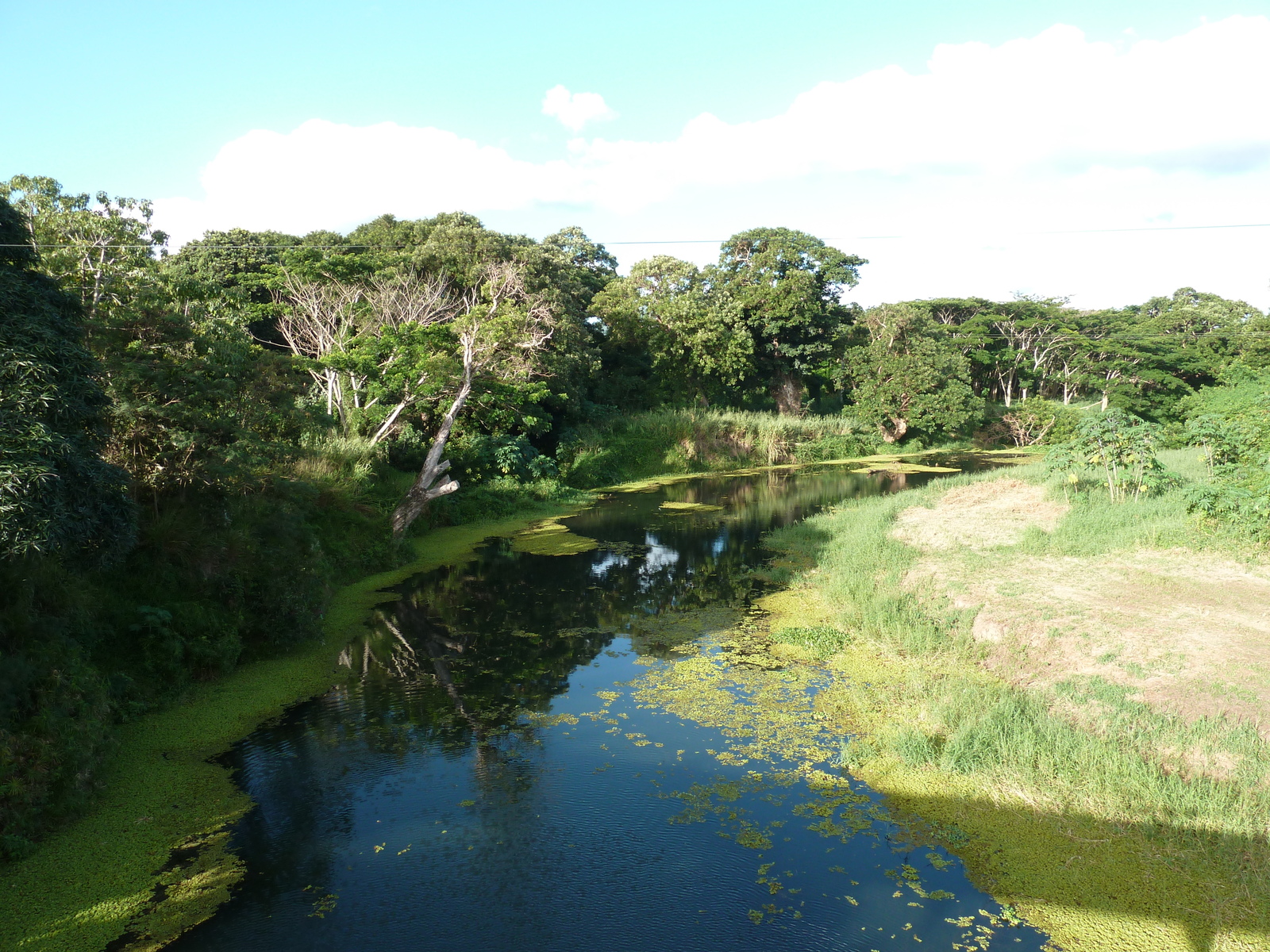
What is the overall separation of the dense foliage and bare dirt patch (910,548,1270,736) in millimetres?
2025

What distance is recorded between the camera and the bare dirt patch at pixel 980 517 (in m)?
12.7

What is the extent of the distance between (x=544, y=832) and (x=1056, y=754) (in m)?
4.01

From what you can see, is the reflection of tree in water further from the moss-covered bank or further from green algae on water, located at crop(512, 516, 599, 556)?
the moss-covered bank

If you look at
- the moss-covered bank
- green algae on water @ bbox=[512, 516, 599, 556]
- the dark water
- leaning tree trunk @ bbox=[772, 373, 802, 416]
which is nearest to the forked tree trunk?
leaning tree trunk @ bbox=[772, 373, 802, 416]

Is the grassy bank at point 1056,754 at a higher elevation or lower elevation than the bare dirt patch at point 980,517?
lower

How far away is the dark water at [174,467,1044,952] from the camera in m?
4.78

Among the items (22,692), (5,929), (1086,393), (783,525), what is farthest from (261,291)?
(1086,393)

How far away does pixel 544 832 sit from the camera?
581 cm

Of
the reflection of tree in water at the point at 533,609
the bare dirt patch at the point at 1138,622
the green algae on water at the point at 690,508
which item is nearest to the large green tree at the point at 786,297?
the green algae on water at the point at 690,508

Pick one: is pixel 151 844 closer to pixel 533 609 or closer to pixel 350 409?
pixel 533 609

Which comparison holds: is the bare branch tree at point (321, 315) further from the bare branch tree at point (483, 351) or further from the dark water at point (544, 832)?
the dark water at point (544, 832)

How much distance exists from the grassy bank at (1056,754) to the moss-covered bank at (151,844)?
16.5 feet

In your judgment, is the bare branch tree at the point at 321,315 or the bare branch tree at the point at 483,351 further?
the bare branch tree at the point at 321,315

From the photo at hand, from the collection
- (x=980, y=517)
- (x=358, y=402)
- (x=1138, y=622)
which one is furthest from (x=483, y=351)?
(x=1138, y=622)
